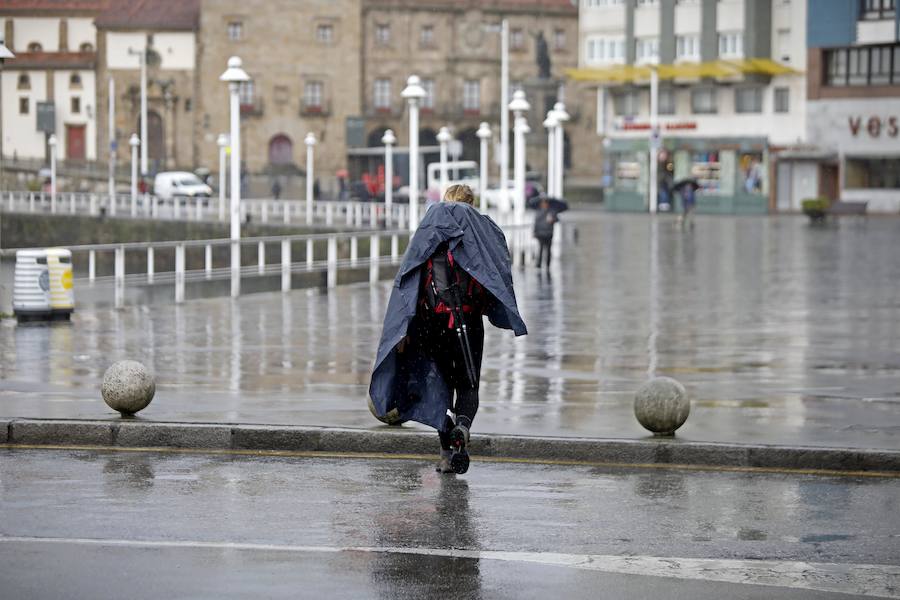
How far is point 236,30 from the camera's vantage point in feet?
344

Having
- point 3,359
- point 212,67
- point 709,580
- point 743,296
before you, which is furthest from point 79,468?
point 212,67

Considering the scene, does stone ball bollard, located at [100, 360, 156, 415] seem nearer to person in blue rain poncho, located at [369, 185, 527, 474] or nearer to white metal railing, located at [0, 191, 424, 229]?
person in blue rain poncho, located at [369, 185, 527, 474]

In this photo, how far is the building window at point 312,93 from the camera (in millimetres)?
104688

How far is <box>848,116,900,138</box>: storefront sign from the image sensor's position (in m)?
78.2

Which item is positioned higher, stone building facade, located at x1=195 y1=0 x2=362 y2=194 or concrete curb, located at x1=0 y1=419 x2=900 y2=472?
stone building facade, located at x1=195 y1=0 x2=362 y2=194

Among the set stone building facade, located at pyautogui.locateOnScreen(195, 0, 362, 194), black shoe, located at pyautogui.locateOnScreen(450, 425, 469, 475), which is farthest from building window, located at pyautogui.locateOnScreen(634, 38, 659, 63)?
black shoe, located at pyautogui.locateOnScreen(450, 425, 469, 475)

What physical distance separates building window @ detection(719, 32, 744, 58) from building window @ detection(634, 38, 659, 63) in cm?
354

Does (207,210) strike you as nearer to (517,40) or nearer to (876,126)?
(876,126)

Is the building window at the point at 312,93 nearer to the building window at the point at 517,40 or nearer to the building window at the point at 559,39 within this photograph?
the building window at the point at 517,40

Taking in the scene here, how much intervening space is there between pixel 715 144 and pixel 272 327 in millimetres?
65230

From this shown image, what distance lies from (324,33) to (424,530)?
322ft

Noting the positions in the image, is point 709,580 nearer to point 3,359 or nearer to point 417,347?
point 417,347

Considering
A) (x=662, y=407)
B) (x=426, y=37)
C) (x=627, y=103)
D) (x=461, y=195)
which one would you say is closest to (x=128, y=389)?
(x=461, y=195)

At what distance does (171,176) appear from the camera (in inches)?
3474
